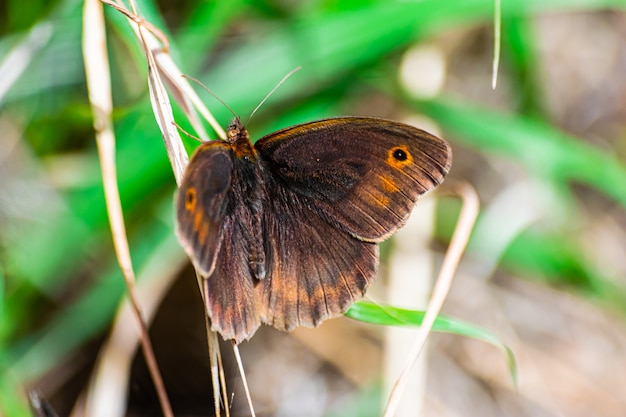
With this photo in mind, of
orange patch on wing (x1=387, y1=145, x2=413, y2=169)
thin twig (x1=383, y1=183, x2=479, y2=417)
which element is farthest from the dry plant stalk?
orange patch on wing (x1=387, y1=145, x2=413, y2=169)

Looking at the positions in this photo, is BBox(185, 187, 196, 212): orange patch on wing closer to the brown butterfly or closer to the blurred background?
the brown butterfly

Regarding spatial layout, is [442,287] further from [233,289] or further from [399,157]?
[233,289]

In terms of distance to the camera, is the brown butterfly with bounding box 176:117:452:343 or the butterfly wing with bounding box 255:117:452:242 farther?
the butterfly wing with bounding box 255:117:452:242

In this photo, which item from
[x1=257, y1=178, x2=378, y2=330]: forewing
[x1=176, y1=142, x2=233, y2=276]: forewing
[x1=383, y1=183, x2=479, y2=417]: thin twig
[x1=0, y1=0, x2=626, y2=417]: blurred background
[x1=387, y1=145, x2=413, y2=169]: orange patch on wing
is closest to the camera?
[x1=176, y1=142, x2=233, y2=276]: forewing

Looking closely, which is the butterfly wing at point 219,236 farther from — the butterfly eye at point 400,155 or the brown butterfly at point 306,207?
the butterfly eye at point 400,155

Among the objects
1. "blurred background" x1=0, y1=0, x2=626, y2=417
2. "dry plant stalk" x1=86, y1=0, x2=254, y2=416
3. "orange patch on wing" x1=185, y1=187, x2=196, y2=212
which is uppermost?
"dry plant stalk" x1=86, y1=0, x2=254, y2=416

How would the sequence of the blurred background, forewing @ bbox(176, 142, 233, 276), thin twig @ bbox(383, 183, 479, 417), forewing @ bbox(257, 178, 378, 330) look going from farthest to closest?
1. the blurred background
2. forewing @ bbox(257, 178, 378, 330)
3. thin twig @ bbox(383, 183, 479, 417)
4. forewing @ bbox(176, 142, 233, 276)

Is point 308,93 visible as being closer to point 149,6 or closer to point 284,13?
point 284,13

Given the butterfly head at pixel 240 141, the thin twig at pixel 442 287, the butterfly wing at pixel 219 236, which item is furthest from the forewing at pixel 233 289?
the thin twig at pixel 442 287
